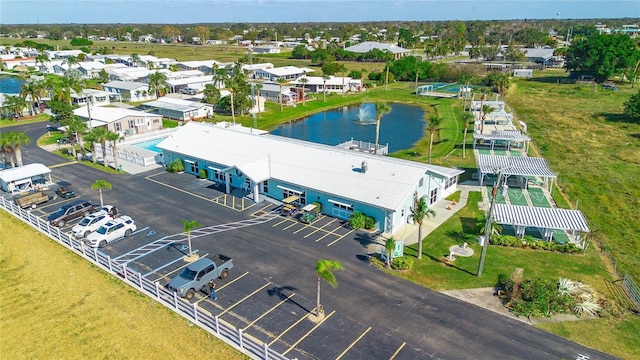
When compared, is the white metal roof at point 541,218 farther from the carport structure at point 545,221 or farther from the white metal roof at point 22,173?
the white metal roof at point 22,173

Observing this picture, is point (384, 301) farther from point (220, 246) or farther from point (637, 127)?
point (637, 127)

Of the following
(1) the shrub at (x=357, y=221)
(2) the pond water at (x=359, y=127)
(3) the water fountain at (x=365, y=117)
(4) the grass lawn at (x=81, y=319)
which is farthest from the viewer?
(3) the water fountain at (x=365, y=117)

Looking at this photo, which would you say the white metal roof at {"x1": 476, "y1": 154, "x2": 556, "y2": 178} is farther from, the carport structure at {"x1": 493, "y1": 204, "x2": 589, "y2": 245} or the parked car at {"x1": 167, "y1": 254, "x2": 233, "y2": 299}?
the parked car at {"x1": 167, "y1": 254, "x2": 233, "y2": 299}

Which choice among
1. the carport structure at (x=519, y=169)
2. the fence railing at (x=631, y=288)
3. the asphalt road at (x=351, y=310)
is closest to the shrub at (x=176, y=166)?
the asphalt road at (x=351, y=310)

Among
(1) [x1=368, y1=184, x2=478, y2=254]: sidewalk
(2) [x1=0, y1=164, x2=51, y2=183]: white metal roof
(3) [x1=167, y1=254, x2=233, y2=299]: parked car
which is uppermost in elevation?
(2) [x1=0, y1=164, x2=51, y2=183]: white metal roof

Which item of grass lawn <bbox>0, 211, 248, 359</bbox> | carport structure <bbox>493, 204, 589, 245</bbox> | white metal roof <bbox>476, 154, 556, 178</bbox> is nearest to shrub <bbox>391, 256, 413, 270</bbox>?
carport structure <bbox>493, 204, 589, 245</bbox>

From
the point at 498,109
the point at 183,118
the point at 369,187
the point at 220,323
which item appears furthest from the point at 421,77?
the point at 220,323
